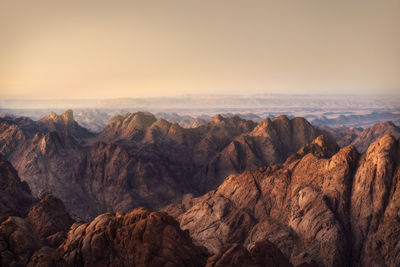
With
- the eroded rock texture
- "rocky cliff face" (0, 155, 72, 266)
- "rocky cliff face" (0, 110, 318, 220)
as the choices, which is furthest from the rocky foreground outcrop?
"rocky cliff face" (0, 110, 318, 220)

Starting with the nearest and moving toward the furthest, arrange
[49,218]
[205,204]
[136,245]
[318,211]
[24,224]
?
1. [136,245]
2. [24,224]
3. [49,218]
4. [318,211]
5. [205,204]

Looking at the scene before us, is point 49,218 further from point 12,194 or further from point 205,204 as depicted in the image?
point 205,204

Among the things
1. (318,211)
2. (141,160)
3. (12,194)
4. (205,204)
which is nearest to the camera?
(318,211)

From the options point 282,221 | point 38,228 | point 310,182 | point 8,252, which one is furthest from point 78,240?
point 310,182

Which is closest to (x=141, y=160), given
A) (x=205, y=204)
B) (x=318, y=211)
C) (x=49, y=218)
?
(x=205, y=204)

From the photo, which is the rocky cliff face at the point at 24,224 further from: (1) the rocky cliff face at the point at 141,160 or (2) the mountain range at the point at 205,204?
(1) the rocky cliff face at the point at 141,160

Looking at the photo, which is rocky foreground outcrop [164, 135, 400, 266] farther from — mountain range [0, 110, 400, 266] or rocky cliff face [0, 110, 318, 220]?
rocky cliff face [0, 110, 318, 220]

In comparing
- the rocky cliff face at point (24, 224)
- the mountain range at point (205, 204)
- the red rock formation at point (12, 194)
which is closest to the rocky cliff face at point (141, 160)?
the mountain range at point (205, 204)

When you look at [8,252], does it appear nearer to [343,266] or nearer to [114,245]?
[114,245]
